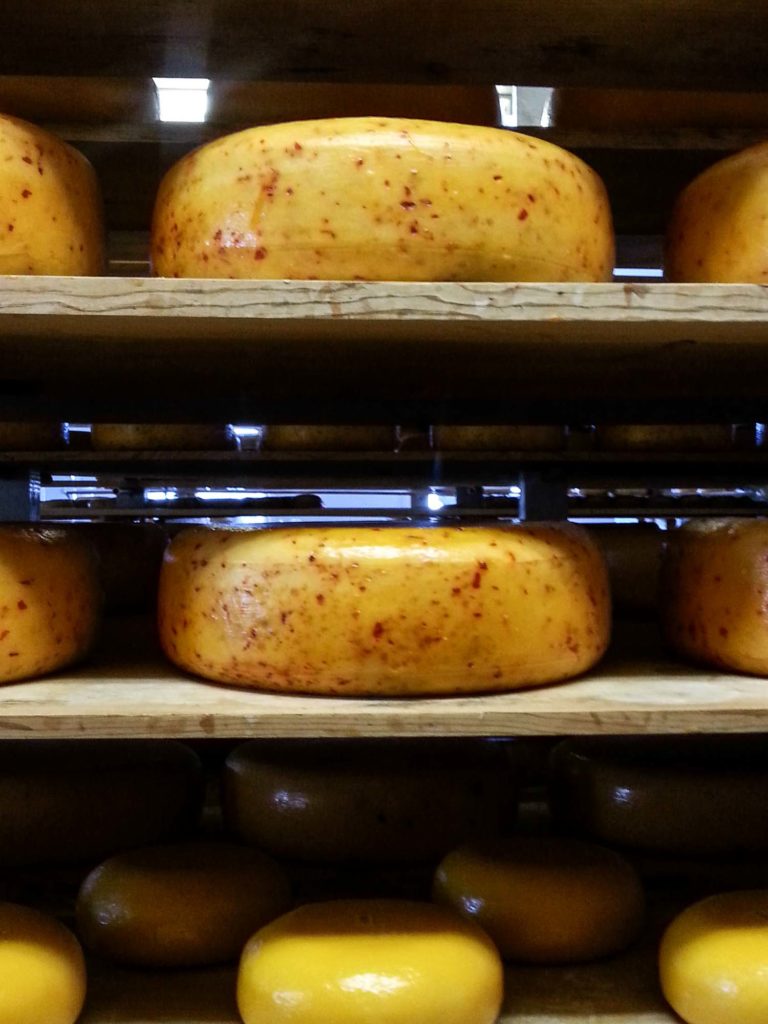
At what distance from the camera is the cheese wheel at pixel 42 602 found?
0.86 m

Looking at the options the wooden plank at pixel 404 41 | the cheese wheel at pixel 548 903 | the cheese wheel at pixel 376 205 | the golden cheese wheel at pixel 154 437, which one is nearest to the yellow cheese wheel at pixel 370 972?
the cheese wheel at pixel 548 903

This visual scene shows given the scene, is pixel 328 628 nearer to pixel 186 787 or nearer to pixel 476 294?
pixel 476 294

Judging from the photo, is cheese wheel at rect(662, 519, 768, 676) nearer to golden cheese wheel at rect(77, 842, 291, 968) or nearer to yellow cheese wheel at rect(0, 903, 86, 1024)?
golden cheese wheel at rect(77, 842, 291, 968)

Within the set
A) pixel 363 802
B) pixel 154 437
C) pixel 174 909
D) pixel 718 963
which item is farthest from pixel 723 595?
pixel 154 437

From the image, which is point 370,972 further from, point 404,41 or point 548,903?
point 404,41

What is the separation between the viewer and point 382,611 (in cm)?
82

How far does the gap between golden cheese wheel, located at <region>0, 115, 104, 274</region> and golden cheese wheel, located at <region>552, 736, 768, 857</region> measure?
881 mm

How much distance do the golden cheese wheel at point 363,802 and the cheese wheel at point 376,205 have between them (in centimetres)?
62

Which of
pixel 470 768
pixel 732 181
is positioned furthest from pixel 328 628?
pixel 732 181

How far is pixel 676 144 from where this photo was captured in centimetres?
114

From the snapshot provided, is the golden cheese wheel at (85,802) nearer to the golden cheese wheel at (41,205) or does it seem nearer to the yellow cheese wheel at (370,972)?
the yellow cheese wheel at (370,972)

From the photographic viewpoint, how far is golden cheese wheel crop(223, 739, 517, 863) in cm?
111

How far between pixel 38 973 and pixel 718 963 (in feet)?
1.98

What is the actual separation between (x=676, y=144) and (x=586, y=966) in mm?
962
